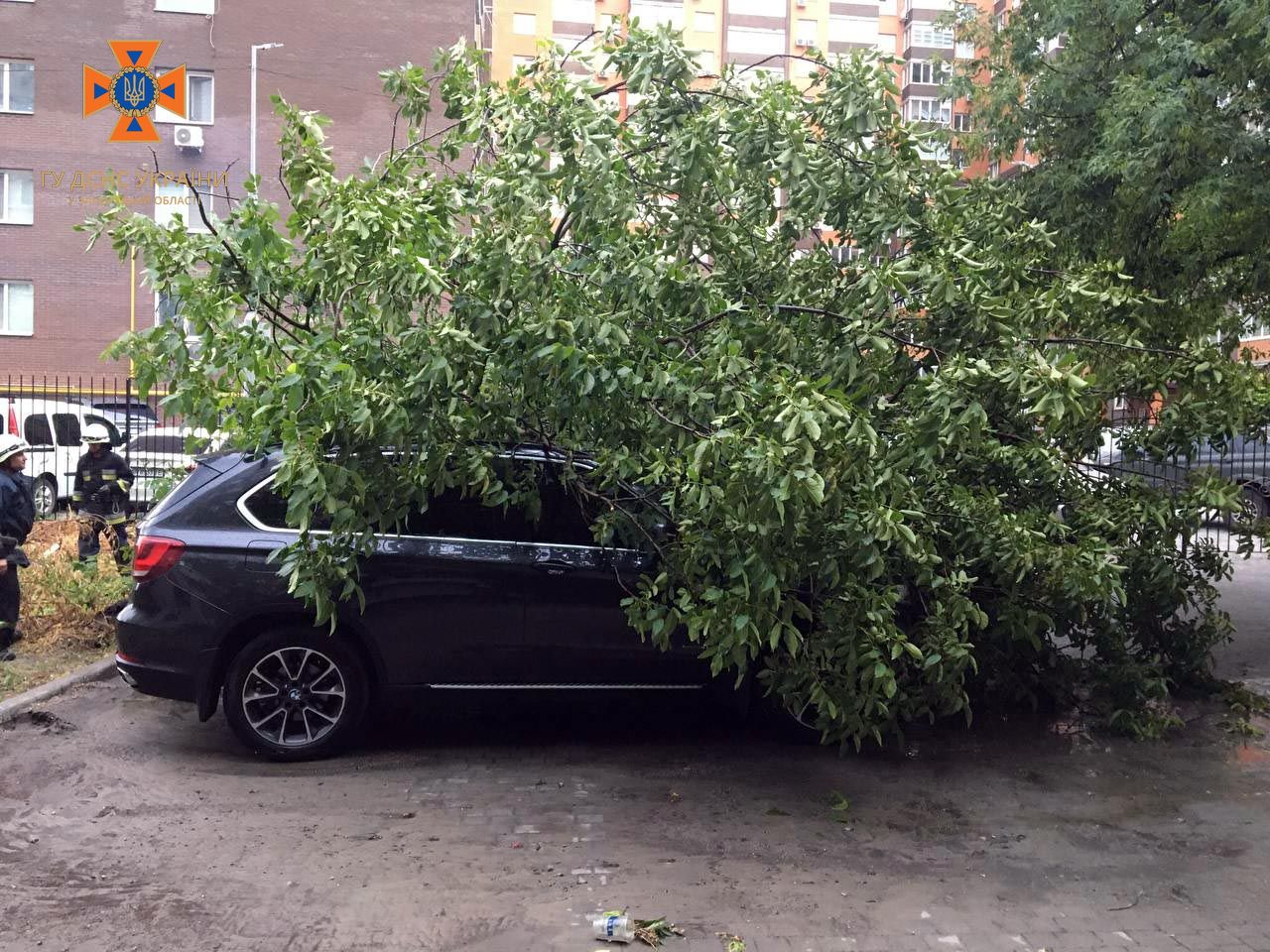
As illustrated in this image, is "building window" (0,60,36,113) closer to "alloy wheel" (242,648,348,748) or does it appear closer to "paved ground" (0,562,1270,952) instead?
"paved ground" (0,562,1270,952)

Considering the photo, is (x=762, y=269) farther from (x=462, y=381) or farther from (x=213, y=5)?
(x=213, y=5)

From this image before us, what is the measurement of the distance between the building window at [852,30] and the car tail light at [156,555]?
62.5 meters

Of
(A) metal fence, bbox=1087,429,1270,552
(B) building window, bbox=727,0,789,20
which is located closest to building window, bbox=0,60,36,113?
(A) metal fence, bbox=1087,429,1270,552

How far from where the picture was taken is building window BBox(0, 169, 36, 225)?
33.2 metres

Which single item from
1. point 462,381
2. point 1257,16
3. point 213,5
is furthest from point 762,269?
point 213,5

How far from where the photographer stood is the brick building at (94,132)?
Result: 3303 centimetres

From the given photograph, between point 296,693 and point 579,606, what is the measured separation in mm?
1585

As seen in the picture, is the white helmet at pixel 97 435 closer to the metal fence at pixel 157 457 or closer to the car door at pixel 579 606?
the metal fence at pixel 157 457

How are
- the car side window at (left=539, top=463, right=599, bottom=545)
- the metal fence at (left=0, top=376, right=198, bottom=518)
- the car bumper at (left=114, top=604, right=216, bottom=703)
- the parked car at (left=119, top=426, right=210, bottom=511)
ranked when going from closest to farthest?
the car bumper at (left=114, top=604, right=216, bottom=703) → the car side window at (left=539, top=463, right=599, bottom=545) → the parked car at (left=119, top=426, right=210, bottom=511) → the metal fence at (left=0, top=376, right=198, bottom=518)

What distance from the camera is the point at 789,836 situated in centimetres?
552

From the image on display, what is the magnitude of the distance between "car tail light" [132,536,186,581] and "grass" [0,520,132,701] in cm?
237

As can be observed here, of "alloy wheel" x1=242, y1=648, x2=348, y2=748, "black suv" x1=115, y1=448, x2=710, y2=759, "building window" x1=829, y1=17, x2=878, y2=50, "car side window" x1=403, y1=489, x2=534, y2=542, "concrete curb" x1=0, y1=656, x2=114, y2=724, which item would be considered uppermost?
"building window" x1=829, y1=17, x2=878, y2=50

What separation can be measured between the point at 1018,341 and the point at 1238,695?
3.56m

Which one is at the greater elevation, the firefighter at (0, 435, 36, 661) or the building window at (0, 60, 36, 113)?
the building window at (0, 60, 36, 113)
